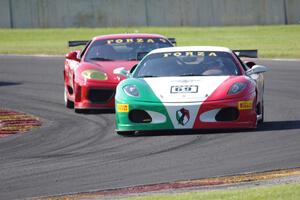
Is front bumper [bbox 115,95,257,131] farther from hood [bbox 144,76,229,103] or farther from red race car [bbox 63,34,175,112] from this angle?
red race car [bbox 63,34,175,112]

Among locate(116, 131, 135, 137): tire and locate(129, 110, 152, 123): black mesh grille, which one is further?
locate(116, 131, 135, 137): tire

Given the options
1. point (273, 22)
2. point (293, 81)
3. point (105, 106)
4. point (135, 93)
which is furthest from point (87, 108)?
point (273, 22)

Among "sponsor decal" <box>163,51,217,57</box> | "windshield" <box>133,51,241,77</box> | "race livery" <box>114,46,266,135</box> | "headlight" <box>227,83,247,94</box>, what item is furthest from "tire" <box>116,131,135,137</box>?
"sponsor decal" <box>163,51,217,57</box>

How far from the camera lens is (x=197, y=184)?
371 inches

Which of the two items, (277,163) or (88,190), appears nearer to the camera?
(88,190)

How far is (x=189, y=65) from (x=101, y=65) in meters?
2.64

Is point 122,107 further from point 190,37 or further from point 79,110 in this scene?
point 190,37

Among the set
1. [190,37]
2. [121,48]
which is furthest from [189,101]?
[190,37]

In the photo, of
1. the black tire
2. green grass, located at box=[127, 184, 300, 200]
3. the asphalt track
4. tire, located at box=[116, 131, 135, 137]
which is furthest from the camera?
the black tire

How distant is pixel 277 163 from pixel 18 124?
5.83 m

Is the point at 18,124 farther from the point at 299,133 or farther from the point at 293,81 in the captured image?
the point at 293,81

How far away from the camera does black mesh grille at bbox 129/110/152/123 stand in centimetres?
Answer: 1319

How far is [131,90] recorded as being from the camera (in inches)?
531

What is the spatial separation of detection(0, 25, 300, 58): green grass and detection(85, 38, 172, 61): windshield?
11416 mm
